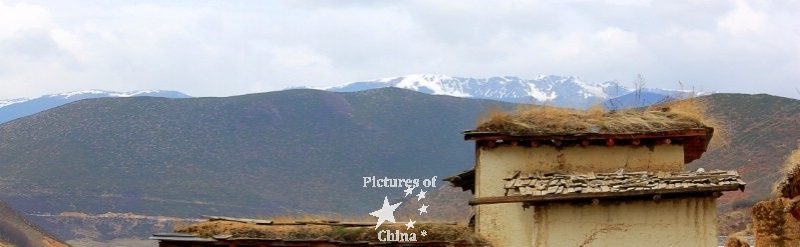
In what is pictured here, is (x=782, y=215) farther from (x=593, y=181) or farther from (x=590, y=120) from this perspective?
(x=593, y=181)

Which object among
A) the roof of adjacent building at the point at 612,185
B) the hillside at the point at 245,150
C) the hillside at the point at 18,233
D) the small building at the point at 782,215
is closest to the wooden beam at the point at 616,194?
the roof of adjacent building at the point at 612,185

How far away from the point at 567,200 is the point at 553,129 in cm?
129

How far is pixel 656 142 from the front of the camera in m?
14.9

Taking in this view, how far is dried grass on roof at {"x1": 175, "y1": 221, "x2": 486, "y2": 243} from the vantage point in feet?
47.6

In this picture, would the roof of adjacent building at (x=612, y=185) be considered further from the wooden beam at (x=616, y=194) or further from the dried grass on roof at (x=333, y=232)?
the dried grass on roof at (x=333, y=232)

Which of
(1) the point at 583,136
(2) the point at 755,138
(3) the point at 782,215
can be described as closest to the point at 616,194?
(1) the point at 583,136

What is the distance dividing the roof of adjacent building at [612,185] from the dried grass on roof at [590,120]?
0.70m

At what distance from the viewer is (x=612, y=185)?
13.9 m

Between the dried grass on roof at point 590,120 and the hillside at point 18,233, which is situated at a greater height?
the dried grass on roof at point 590,120

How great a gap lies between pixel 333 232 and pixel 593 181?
3.63 m

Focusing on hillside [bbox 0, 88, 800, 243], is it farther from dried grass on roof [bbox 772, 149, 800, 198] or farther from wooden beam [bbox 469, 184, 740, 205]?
wooden beam [bbox 469, 184, 740, 205]

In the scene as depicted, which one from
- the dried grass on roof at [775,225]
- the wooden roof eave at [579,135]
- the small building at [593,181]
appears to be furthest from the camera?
the dried grass on roof at [775,225]

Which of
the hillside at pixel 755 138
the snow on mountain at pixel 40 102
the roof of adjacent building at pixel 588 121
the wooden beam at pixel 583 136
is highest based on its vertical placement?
the snow on mountain at pixel 40 102

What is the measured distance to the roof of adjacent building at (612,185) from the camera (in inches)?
538
